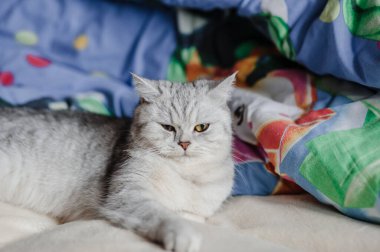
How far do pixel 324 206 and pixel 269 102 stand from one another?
1.50ft

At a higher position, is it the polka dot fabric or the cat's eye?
the polka dot fabric

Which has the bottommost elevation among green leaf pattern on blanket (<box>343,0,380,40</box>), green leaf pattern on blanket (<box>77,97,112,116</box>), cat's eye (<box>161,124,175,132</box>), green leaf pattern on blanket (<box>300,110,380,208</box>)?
green leaf pattern on blanket (<box>300,110,380,208</box>)

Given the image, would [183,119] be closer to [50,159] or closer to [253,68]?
[50,159]

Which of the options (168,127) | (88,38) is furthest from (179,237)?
(88,38)

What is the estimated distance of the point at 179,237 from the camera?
1119 millimetres

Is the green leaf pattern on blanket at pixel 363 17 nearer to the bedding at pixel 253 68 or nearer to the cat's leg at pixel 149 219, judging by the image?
the bedding at pixel 253 68

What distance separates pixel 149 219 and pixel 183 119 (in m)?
0.36

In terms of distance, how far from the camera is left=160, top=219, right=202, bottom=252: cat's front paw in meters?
1.11

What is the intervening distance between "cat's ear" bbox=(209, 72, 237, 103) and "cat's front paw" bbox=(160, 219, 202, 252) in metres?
0.50

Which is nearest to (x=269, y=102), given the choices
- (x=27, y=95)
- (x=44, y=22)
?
(x=27, y=95)

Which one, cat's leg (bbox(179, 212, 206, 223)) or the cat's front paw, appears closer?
the cat's front paw

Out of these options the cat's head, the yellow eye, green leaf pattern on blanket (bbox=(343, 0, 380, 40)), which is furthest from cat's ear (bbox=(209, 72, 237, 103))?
green leaf pattern on blanket (bbox=(343, 0, 380, 40))

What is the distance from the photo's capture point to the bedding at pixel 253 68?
4.54ft

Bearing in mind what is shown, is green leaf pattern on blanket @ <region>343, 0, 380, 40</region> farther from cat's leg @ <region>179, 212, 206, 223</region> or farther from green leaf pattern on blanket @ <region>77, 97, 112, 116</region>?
green leaf pattern on blanket @ <region>77, 97, 112, 116</region>
